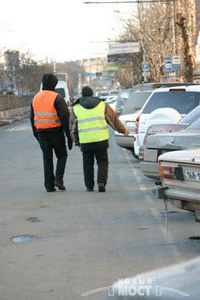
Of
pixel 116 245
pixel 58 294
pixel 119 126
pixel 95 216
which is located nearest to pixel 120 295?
pixel 58 294

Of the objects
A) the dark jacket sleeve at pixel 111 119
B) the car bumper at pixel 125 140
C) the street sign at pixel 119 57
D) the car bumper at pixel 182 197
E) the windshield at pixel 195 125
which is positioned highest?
the windshield at pixel 195 125

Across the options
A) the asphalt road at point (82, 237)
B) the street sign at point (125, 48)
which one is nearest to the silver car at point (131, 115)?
the asphalt road at point (82, 237)

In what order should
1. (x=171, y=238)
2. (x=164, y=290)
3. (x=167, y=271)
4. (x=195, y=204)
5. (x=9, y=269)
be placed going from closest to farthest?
(x=164, y=290), (x=167, y=271), (x=9, y=269), (x=195, y=204), (x=171, y=238)

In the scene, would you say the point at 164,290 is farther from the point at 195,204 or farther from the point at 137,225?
the point at 137,225

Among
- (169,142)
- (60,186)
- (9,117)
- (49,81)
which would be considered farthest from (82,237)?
(9,117)

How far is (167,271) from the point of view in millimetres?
3475

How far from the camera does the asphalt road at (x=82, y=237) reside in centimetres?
643

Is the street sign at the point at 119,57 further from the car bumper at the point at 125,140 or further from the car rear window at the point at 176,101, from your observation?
the car rear window at the point at 176,101

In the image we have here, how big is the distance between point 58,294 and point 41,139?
7.09 meters

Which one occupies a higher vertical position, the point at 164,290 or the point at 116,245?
the point at 164,290

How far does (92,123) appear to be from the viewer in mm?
12273

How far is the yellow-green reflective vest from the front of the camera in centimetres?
1226

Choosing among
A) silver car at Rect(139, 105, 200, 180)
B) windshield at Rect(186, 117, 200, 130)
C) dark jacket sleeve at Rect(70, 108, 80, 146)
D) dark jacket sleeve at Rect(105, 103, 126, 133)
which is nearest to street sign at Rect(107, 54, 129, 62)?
dark jacket sleeve at Rect(70, 108, 80, 146)

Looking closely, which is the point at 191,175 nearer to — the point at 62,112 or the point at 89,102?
the point at 89,102
